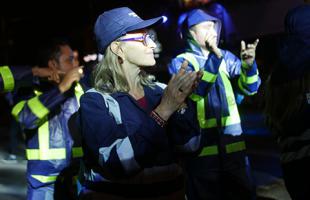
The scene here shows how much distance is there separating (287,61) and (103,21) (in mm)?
1272

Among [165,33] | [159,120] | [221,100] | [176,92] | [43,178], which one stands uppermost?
[176,92]

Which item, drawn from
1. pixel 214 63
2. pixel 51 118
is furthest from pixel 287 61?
pixel 51 118

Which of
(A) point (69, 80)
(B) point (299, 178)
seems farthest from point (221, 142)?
(A) point (69, 80)

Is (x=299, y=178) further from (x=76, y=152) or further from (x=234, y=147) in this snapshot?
(x=76, y=152)

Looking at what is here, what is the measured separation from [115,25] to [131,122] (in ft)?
1.89

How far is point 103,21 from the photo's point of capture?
2.40 meters

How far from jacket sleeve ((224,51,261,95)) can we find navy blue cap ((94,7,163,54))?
5.24ft

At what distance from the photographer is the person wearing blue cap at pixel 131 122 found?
2088mm

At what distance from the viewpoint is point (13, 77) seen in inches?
126

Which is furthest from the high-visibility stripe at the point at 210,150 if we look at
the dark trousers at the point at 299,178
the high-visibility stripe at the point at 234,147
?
the dark trousers at the point at 299,178

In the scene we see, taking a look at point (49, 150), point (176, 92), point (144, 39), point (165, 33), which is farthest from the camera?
point (165, 33)

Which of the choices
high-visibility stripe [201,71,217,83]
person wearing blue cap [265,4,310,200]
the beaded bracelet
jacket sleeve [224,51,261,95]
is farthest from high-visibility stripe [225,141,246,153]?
the beaded bracelet

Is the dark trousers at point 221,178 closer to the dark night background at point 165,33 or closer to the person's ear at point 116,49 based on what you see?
the dark night background at point 165,33

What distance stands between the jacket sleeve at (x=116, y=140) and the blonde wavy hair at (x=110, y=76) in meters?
0.14
